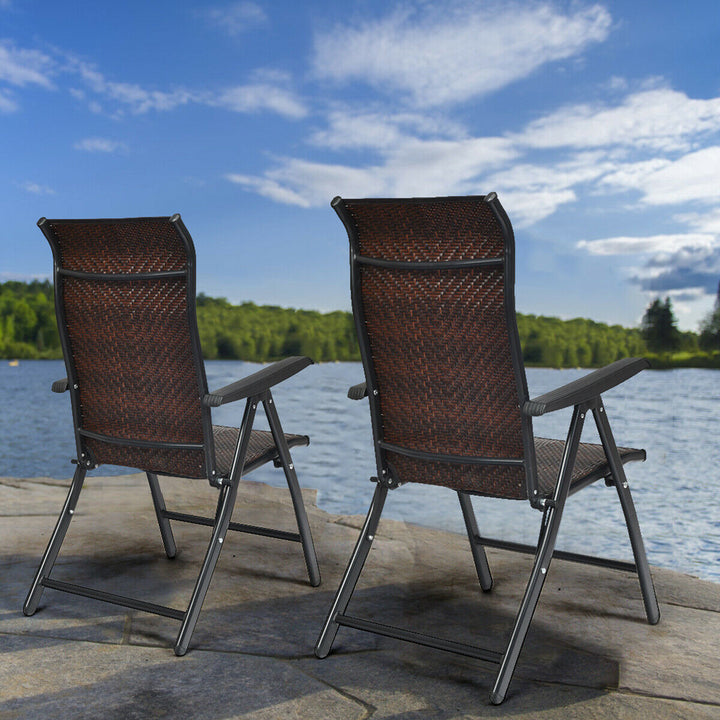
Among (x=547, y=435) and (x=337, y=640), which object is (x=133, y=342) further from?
(x=547, y=435)

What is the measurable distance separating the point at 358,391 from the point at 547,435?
11.0m

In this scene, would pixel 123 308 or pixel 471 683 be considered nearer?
pixel 471 683

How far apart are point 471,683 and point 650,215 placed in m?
24.9

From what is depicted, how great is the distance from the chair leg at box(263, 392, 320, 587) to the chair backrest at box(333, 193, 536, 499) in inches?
18.1

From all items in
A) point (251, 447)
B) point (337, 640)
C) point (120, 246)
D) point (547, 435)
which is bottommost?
point (547, 435)

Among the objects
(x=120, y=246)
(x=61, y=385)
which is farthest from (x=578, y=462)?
(x=61, y=385)

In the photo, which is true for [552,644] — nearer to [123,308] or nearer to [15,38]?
[123,308]

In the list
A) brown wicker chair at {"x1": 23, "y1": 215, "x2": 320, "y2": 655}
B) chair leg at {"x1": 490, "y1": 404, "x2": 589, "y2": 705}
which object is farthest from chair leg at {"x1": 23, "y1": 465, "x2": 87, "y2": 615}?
chair leg at {"x1": 490, "y1": 404, "x2": 589, "y2": 705}

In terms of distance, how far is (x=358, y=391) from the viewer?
93.9 inches

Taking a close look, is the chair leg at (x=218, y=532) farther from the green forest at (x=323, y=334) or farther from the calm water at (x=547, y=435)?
the green forest at (x=323, y=334)

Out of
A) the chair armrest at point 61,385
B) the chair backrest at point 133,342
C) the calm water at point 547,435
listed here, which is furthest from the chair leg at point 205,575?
the chair armrest at point 61,385

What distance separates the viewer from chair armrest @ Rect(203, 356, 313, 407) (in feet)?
7.46

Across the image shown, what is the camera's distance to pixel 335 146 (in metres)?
26.3

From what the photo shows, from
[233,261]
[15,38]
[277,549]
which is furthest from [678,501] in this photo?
[15,38]
